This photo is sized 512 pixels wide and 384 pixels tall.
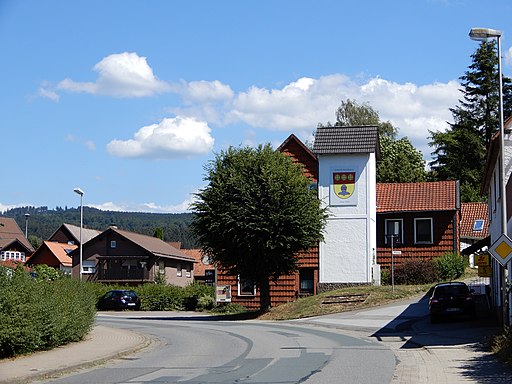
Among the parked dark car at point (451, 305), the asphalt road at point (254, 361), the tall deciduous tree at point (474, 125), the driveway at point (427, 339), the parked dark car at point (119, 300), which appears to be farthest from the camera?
the tall deciduous tree at point (474, 125)

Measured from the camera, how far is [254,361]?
18.4m

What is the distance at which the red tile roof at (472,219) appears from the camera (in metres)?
55.4

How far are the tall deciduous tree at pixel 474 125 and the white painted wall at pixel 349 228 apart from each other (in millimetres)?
27339

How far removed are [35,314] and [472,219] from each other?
4336 cm

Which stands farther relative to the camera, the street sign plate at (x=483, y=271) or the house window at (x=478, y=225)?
the house window at (x=478, y=225)

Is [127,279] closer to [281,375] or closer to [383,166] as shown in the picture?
[383,166]

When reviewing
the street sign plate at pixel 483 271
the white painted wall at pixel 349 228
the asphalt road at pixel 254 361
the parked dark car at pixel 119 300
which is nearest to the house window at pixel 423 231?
the white painted wall at pixel 349 228

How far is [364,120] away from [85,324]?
5576cm

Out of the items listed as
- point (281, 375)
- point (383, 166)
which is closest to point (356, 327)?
point (281, 375)

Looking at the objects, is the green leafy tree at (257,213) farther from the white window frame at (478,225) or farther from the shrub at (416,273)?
the white window frame at (478,225)

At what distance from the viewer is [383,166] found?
2921 inches

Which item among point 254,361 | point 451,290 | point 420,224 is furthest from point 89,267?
point 254,361

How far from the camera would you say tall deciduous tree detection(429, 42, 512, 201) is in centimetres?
7125

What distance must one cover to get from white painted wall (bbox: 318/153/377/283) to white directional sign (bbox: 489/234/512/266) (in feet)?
83.6
